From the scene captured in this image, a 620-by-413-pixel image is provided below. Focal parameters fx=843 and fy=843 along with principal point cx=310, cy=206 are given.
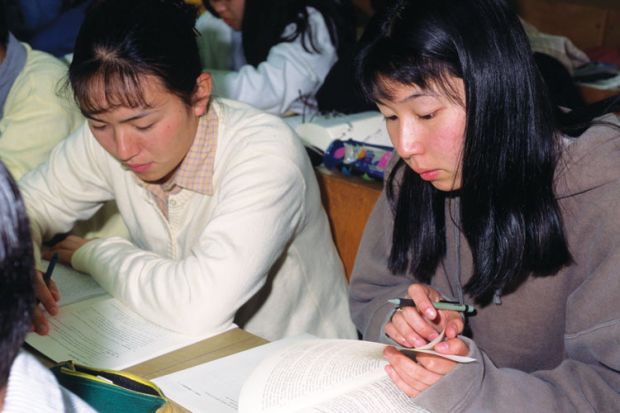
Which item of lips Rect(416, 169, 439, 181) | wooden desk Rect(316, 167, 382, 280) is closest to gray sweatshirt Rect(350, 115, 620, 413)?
lips Rect(416, 169, 439, 181)

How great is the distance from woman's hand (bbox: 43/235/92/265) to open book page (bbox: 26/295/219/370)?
0.22 metres

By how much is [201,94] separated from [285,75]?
4.46 ft

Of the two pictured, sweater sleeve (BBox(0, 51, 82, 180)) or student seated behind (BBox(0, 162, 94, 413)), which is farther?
sweater sleeve (BBox(0, 51, 82, 180))

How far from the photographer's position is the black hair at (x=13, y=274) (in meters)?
0.65

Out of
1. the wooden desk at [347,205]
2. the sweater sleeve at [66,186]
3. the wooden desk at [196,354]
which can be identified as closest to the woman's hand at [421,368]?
the wooden desk at [196,354]

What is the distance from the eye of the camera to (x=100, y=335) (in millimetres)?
1373

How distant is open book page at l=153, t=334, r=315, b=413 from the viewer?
1.14 metres

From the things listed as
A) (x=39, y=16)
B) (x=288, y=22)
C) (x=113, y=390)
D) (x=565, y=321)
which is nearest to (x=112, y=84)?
(x=113, y=390)

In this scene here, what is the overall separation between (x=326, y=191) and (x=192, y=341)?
70 centimetres

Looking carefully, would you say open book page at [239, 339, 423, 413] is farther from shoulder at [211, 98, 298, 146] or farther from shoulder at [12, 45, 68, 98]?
shoulder at [12, 45, 68, 98]

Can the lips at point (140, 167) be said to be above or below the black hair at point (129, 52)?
below

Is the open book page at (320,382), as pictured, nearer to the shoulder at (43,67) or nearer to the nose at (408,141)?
the nose at (408,141)

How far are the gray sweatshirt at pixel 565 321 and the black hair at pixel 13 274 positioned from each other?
567mm

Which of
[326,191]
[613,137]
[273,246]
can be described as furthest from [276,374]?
[326,191]
